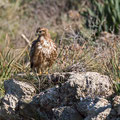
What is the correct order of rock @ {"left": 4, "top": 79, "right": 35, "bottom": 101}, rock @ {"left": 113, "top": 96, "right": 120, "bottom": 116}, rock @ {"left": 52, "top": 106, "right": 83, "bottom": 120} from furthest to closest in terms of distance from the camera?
1. rock @ {"left": 4, "top": 79, "right": 35, "bottom": 101}
2. rock @ {"left": 52, "top": 106, "right": 83, "bottom": 120}
3. rock @ {"left": 113, "top": 96, "right": 120, "bottom": 116}

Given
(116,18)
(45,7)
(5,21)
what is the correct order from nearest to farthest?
(116,18) → (5,21) → (45,7)

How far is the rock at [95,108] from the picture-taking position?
16.5 feet

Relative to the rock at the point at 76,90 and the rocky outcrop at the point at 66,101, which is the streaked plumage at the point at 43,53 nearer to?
the rocky outcrop at the point at 66,101

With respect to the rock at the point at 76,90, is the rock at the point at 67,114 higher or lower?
lower

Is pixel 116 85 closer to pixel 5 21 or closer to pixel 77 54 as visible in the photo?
pixel 77 54

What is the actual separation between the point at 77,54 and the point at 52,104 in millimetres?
2109

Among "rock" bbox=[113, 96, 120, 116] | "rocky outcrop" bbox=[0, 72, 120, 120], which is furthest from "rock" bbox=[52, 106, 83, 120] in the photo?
"rock" bbox=[113, 96, 120, 116]

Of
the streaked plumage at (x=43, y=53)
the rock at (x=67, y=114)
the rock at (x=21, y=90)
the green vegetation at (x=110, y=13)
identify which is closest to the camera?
the rock at (x=67, y=114)

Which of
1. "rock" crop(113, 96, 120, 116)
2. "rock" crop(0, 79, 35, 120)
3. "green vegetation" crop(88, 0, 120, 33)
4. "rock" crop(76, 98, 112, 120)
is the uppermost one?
"green vegetation" crop(88, 0, 120, 33)

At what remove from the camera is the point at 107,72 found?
242 inches

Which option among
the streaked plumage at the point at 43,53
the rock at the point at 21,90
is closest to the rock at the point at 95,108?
the rock at the point at 21,90

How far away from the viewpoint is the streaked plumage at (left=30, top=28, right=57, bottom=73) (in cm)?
798

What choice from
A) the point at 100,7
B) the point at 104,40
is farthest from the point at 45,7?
the point at 104,40

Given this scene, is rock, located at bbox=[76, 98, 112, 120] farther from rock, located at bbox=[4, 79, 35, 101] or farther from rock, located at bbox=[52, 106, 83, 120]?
rock, located at bbox=[4, 79, 35, 101]
